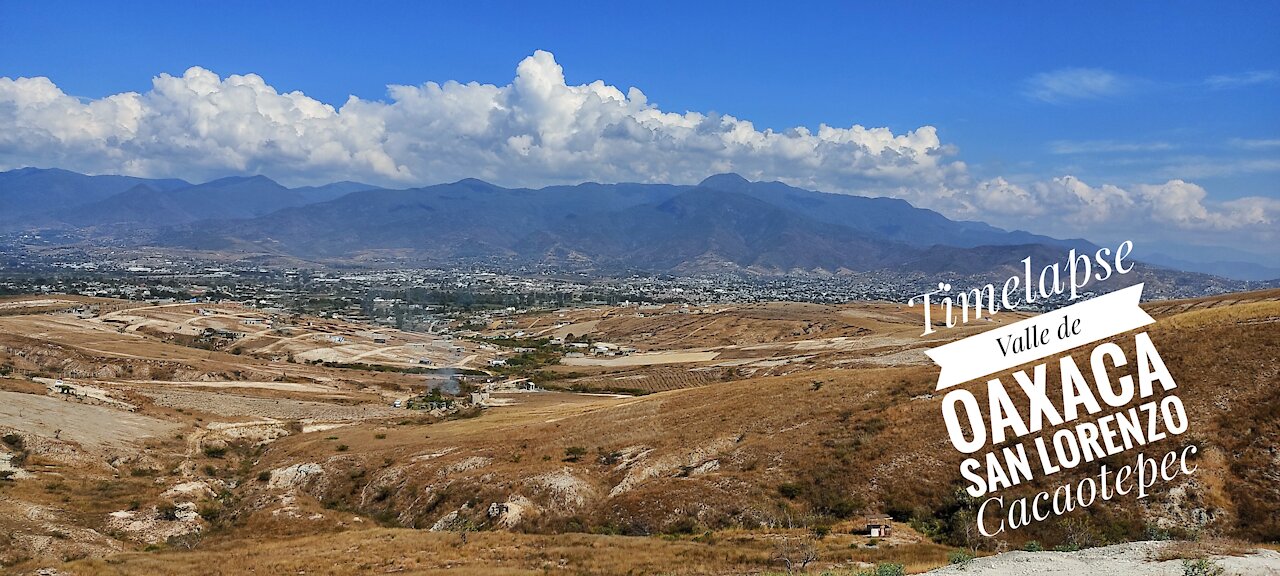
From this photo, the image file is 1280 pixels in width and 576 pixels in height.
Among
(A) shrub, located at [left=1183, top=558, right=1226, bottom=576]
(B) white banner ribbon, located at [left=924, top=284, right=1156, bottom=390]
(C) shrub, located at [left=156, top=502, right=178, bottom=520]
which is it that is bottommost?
(C) shrub, located at [left=156, top=502, right=178, bottom=520]

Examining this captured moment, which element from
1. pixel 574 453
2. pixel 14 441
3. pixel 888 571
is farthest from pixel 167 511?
pixel 888 571

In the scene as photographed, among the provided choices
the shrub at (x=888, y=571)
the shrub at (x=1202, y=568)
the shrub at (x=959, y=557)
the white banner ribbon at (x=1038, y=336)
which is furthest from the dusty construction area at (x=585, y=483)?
the shrub at (x=1202, y=568)

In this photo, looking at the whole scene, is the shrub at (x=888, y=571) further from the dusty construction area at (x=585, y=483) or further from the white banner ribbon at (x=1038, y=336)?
the white banner ribbon at (x=1038, y=336)

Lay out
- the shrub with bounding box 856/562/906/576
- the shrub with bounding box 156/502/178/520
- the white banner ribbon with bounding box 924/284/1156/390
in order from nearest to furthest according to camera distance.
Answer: the shrub with bounding box 856/562/906/576 → the white banner ribbon with bounding box 924/284/1156/390 → the shrub with bounding box 156/502/178/520

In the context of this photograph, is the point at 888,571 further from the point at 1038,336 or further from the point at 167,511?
the point at 167,511

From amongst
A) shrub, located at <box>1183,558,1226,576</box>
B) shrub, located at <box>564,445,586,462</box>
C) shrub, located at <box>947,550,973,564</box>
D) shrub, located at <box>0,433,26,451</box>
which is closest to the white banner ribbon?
shrub, located at <box>947,550,973,564</box>

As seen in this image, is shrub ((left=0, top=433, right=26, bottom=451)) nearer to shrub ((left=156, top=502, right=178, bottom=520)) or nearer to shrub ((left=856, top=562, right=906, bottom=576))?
shrub ((left=156, top=502, right=178, bottom=520))

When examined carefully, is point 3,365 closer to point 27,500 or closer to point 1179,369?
point 27,500

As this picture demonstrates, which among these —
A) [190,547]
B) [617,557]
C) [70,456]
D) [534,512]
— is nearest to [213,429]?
[70,456]
